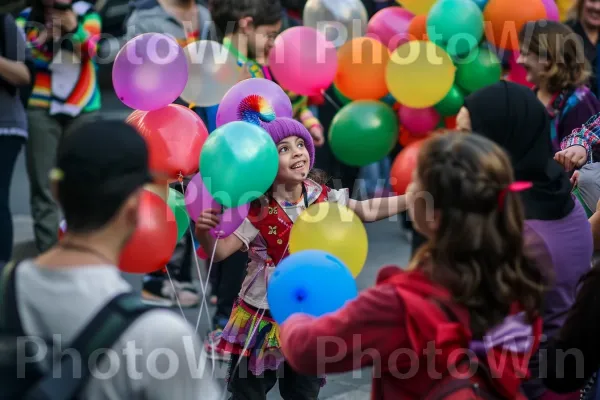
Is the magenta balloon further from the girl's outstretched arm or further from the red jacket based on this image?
the red jacket

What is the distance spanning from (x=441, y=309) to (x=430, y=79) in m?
2.68

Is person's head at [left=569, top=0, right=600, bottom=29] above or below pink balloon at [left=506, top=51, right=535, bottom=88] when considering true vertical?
above

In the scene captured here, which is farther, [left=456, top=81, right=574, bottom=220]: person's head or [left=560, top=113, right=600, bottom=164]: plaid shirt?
[left=560, top=113, right=600, bottom=164]: plaid shirt

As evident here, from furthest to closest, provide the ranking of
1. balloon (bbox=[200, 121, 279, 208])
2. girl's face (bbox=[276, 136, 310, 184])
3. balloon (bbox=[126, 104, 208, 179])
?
girl's face (bbox=[276, 136, 310, 184]), balloon (bbox=[126, 104, 208, 179]), balloon (bbox=[200, 121, 279, 208])

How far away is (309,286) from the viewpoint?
8.20 ft

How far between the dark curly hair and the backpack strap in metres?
3.05

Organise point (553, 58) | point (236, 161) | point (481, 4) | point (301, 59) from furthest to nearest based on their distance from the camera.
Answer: point (481, 4)
point (301, 59)
point (553, 58)
point (236, 161)

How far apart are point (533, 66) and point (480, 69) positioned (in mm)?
470

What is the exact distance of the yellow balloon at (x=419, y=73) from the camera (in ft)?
15.1

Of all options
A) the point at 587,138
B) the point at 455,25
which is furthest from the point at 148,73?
the point at 455,25

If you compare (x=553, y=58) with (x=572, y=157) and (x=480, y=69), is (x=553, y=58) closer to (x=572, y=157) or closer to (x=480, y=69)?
(x=480, y=69)

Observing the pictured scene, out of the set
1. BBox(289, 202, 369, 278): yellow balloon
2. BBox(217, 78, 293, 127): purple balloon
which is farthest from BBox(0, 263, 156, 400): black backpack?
BBox(217, 78, 293, 127): purple balloon

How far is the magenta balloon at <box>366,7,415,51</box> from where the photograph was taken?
199 inches

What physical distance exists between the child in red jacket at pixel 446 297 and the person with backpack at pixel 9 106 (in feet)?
10.3
